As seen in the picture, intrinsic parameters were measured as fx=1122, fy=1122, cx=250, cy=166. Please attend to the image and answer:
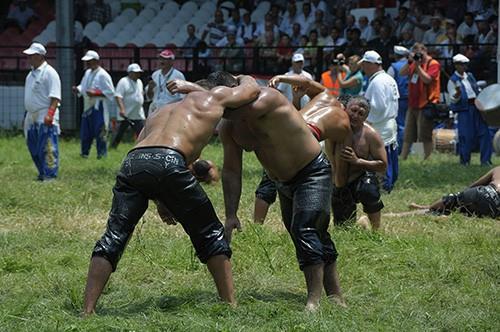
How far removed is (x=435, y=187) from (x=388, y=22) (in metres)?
7.80

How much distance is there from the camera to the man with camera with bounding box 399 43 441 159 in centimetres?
1662

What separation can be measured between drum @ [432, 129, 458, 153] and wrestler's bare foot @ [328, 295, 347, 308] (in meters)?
11.9

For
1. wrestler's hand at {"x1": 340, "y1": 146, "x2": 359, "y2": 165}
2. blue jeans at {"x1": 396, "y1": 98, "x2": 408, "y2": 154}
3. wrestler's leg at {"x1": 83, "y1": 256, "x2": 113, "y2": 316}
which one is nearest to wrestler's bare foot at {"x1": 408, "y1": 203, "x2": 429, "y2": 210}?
wrestler's hand at {"x1": 340, "y1": 146, "x2": 359, "y2": 165}

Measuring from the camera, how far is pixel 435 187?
13.7 metres

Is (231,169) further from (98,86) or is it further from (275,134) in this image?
(98,86)

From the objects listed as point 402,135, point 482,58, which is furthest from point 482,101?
point 482,58

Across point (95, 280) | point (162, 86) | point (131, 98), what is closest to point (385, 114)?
point (162, 86)

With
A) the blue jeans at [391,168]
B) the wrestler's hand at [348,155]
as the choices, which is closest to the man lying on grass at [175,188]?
the wrestler's hand at [348,155]

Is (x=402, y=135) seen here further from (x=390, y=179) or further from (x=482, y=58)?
(x=390, y=179)

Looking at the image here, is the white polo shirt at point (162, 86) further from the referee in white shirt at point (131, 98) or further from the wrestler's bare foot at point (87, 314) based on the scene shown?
the wrestler's bare foot at point (87, 314)

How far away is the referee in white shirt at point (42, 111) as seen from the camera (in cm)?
1415

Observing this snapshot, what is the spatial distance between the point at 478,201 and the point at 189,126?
498cm

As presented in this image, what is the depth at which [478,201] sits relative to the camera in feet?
35.2

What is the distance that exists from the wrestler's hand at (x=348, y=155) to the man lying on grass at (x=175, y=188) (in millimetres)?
2863
